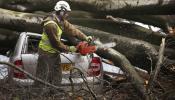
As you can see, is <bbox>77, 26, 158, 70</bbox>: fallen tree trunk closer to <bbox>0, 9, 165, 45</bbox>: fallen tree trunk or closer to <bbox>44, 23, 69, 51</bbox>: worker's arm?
<bbox>0, 9, 165, 45</bbox>: fallen tree trunk

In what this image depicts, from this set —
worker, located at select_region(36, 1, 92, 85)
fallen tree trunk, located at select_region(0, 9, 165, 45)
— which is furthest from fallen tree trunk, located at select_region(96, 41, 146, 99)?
fallen tree trunk, located at select_region(0, 9, 165, 45)

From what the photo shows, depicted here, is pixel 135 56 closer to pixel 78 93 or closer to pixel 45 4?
pixel 45 4

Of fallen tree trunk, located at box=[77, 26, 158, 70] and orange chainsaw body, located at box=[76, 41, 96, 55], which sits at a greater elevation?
orange chainsaw body, located at box=[76, 41, 96, 55]

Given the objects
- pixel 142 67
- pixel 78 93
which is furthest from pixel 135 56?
pixel 78 93

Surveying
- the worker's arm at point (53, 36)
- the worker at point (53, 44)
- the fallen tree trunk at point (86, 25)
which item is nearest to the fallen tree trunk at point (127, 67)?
the worker at point (53, 44)

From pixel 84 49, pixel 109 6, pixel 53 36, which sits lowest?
pixel 84 49

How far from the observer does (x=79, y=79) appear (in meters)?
7.04

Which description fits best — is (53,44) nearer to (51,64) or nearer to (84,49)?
(51,64)

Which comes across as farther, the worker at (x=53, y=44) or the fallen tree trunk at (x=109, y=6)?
the fallen tree trunk at (x=109, y=6)

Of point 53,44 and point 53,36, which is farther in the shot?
point 53,44

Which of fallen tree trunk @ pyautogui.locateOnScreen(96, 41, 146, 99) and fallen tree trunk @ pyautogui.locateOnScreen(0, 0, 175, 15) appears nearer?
fallen tree trunk @ pyautogui.locateOnScreen(96, 41, 146, 99)

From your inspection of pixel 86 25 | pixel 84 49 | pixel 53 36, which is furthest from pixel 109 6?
pixel 53 36

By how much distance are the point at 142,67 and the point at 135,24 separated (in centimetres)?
126

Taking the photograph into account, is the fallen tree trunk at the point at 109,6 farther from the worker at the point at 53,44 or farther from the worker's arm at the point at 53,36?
the worker's arm at the point at 53,36
